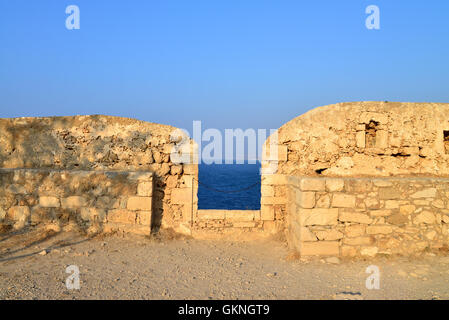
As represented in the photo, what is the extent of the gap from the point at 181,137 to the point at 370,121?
402 centimetres

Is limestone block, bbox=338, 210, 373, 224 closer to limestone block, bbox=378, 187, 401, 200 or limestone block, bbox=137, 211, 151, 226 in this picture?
limestone block, bbox=378, 187, 401, 200

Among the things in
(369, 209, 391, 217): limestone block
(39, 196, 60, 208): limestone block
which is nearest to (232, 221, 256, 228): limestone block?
(369, 209, 391, 217): limestone block

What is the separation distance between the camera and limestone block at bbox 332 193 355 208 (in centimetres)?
507

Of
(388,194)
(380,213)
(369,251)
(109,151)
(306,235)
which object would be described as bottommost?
(369,251)

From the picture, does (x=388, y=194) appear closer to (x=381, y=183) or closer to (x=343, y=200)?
(x=381, y=183)

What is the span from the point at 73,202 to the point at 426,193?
6.67 metres

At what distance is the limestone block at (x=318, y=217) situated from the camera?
16.5 feet

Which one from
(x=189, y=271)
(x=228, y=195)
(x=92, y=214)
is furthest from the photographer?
(x=228, y=195)

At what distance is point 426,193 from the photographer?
17.1ft

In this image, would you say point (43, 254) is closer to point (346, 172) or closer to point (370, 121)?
point (346, 172)

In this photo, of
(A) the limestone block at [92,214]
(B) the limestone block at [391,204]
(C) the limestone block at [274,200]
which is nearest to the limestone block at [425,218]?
(B) the limestone block at [391,204]

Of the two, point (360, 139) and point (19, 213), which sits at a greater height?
point (360, 139)

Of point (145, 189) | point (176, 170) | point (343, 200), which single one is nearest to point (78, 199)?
point (145, 189)

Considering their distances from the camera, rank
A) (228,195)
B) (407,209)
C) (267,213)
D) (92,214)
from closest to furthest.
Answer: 1. (407,209)
2. (92,214)
3. (267,213)
4. (228,195)
